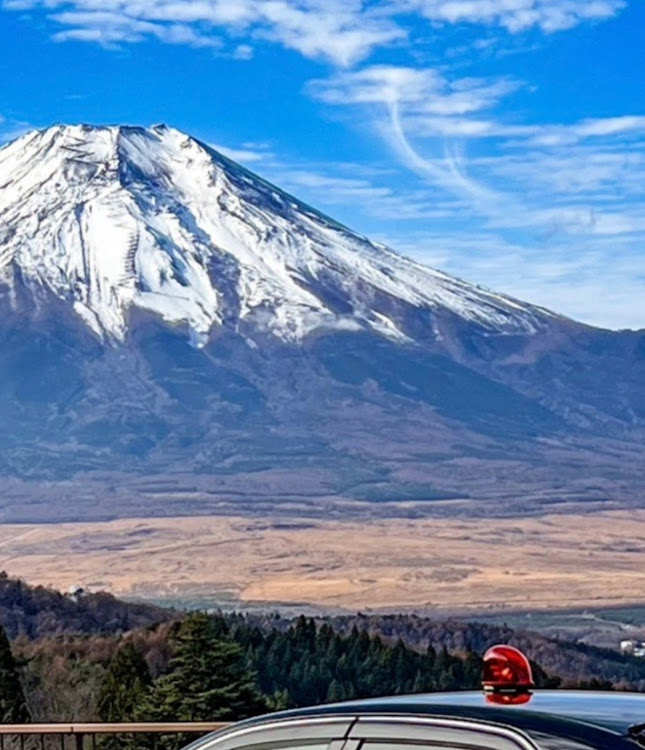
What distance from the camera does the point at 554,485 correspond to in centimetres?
15688

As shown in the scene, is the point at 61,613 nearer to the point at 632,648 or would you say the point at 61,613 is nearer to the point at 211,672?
the point at 632,648

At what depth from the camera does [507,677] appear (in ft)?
14.9

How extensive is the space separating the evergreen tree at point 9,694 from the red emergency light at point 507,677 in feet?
58.3

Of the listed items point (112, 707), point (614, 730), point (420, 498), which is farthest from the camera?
point (420, 498)

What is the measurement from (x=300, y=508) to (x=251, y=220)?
195 feet

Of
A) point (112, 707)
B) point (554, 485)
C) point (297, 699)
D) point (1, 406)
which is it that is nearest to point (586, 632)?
point (297, 699)

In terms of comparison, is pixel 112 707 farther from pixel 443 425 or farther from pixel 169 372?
pixel 169 372

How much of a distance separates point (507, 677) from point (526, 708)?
0.91ft

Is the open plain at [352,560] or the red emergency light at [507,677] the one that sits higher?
the open plain at [352,560]

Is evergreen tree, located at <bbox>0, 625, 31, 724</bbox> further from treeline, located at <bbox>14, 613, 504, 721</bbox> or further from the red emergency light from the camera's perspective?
the red emergency light

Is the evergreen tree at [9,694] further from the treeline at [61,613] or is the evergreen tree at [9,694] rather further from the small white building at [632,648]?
the small white building at [632,648]

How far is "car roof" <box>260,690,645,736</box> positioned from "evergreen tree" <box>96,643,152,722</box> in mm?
15232

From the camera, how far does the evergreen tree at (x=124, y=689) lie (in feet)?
73.5

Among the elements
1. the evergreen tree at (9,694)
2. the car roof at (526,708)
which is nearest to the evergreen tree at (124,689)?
the evergreen tree at (9,694)
